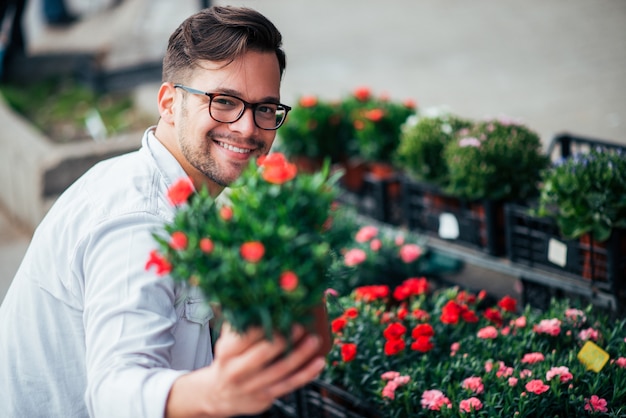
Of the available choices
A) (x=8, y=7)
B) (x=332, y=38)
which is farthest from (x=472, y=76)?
(x=8, y=7)

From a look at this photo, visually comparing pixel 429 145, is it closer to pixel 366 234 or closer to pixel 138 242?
pixel 366 234

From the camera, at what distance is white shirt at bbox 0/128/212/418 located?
144 cm

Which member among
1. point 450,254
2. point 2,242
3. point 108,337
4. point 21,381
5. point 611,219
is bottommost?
point 2,242

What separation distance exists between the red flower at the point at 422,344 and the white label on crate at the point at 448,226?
1.25 m

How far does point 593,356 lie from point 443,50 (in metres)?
7.24

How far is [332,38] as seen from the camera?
10.6m

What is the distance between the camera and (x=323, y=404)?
9.57 ft

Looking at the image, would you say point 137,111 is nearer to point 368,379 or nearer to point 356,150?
point 356,150

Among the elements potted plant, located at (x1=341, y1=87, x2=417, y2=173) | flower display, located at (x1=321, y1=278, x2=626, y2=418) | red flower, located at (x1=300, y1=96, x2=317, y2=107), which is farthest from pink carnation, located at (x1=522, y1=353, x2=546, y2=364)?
red flower, located at (x1=300, y1=96, x2=317, y2=107)

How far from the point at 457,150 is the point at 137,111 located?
4610 millimetres

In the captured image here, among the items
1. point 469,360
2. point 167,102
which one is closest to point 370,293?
point 469,360

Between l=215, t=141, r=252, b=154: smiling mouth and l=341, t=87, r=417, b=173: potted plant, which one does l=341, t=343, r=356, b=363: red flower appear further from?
l=341, t=87, r=417, b=173: potted plant

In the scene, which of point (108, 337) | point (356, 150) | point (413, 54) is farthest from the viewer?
point (413, 54)

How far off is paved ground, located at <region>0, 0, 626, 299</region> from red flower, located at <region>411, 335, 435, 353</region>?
12.0 feet
